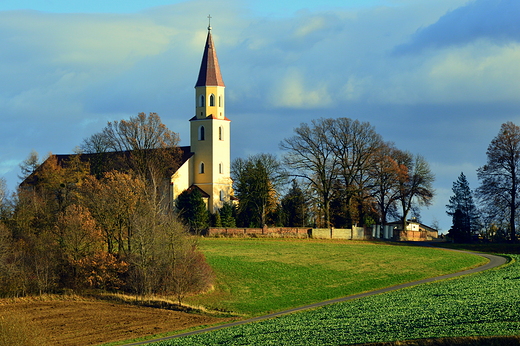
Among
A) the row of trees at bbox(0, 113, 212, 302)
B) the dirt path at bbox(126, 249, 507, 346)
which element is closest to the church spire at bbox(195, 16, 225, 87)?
the row of trees at bbox(0, 113, 212, 302)

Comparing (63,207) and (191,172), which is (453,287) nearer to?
(63,207)

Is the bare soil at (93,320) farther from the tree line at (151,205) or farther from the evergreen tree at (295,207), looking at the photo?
the evergreen tree at (295,207)

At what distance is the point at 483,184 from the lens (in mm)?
68938

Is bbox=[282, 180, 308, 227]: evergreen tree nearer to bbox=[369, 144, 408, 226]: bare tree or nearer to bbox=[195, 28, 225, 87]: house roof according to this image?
bbox=[369, 144, 408, 226]: bare tree

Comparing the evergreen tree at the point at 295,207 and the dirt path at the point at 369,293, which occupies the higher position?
the evergreen tree at the point at 295,207

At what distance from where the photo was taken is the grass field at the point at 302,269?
4006 centimetres

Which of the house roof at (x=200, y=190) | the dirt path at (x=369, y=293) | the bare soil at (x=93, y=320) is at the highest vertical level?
the house roof at (x=200, y=190)

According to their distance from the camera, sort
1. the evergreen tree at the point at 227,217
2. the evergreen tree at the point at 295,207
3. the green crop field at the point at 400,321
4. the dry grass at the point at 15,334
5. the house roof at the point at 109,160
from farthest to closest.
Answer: the evergreen tree at the point at 227,217 < the evergreen tree at the point at 295,207 < the house roof at the point at 109,160 < the dry grass at the point at 15,334 < the green crop field at the point at 400,321

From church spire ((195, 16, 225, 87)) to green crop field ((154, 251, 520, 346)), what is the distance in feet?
192

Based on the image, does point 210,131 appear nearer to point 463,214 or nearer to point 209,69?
point 209,69

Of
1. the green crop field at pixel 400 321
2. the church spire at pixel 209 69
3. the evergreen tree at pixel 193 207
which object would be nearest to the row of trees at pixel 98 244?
the green crop field at pixel 400 321

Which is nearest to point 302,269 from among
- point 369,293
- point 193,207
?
point 369,293

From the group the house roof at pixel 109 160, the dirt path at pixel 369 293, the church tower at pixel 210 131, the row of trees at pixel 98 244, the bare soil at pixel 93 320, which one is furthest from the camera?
the church tower at pixel 210 131

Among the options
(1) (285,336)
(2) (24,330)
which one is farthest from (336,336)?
(2) (24,330)
